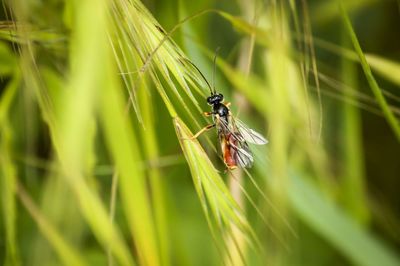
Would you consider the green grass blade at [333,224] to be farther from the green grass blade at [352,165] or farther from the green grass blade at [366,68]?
the green grass blade at [366,68]

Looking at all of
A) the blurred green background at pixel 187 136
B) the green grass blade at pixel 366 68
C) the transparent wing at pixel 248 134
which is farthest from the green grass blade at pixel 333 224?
the green grass blade at pixel 366 68

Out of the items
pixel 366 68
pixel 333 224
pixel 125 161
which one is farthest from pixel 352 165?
pixel 125 161

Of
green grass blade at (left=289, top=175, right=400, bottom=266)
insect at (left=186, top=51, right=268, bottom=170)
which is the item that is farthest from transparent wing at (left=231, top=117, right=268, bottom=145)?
green grass blade at (left=289, top=175, right=400, bottom=266)

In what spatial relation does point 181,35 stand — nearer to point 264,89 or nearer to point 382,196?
point 264,89

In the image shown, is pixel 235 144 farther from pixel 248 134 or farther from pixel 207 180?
pixel 207 180

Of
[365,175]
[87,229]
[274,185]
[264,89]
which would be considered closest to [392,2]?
[365,175]

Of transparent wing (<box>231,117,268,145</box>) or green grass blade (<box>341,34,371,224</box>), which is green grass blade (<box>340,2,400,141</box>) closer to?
transparent wing (<box>231,117,268,145</box>)
